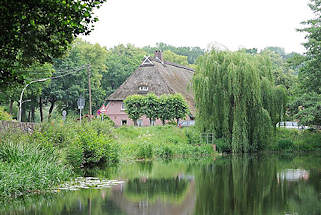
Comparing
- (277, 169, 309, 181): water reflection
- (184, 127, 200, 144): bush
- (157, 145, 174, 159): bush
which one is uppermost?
(184, 127, 200, 144): bush

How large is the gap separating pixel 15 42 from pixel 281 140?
2799 cm

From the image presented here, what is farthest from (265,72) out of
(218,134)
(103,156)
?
(103,156)

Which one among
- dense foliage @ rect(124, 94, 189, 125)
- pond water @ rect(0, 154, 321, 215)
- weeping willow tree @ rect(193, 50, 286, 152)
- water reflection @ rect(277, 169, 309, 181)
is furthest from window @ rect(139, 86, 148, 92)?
pond water @ rect(0, 154, 321, 215)

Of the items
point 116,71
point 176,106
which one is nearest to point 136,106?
point 176,106

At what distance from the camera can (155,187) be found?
Answer: 48.1 ft

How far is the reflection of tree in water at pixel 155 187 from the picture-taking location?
42.6ft

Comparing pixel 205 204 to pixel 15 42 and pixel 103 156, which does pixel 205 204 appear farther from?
pixel 103 156

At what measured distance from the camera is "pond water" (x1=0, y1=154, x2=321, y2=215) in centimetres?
1045

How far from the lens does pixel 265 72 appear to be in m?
32.1

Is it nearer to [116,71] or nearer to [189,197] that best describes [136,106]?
[116,71]

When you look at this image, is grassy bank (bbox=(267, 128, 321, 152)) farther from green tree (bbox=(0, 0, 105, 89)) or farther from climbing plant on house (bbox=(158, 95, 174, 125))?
green tree (bbox=(0, 0, 105, 89))

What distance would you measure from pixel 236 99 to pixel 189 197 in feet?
59.1

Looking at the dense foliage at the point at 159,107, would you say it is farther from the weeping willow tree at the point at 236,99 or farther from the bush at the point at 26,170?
the bush at the point at 26,170

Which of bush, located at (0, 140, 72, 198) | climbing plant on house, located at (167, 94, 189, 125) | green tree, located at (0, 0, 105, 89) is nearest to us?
green tree, located at (0, 0, 105, 89)
